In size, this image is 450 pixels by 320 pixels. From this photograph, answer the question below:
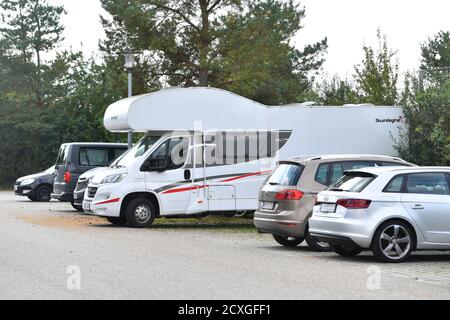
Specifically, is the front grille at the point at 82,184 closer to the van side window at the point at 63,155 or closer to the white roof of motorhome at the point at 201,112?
the van side window at the point at 63,155

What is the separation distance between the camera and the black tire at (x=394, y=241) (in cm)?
1548

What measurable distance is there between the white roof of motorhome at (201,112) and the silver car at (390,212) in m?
8.31

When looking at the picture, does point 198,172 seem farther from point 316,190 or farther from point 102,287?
point 102,287

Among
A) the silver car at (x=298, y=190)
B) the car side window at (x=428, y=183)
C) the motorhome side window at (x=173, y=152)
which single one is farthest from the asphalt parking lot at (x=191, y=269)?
the motorhome side window at (x=173, y=152)

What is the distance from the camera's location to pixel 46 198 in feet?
124

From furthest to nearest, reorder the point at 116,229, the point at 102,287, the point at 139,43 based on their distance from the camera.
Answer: the point at 139,43
the point at 116,229
the point at 102,287

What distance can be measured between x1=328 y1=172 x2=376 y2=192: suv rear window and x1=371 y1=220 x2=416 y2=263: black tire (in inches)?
27.9

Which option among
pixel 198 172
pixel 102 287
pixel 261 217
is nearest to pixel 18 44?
pixel 198 172

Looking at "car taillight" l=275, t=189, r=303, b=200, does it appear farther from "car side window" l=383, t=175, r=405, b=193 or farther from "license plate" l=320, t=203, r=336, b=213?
"car side window" l=383, t=175, r=405, b=193

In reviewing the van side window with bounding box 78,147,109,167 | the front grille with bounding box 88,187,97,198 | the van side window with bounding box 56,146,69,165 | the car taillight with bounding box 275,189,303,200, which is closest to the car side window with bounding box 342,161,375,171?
the car taillight with bounding box 275,189,303,200

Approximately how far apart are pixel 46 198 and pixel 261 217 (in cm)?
2091

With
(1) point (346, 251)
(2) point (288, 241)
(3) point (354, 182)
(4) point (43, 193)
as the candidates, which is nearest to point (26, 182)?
(4) point (43, 193)

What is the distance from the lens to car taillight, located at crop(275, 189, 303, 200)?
17.8 meters
